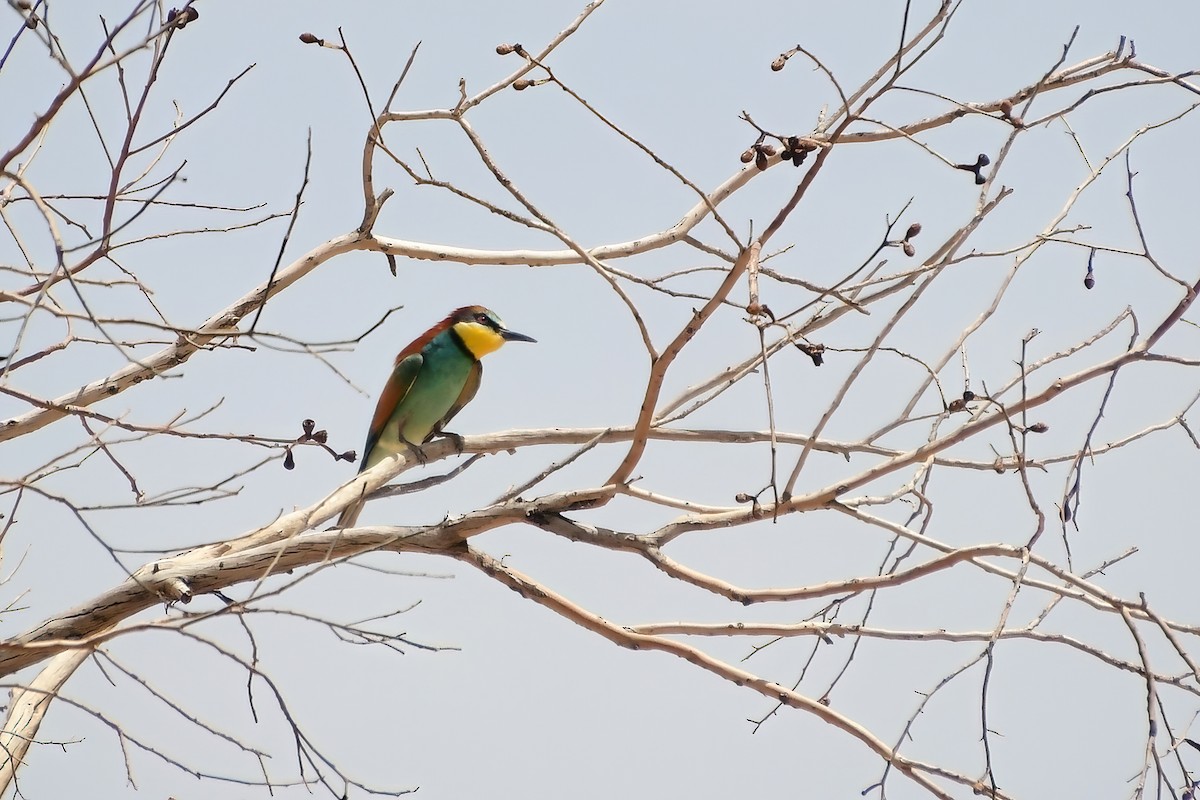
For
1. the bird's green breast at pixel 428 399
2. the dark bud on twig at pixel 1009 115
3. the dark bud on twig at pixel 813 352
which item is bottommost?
the dark bud on twig at pixel 813 352

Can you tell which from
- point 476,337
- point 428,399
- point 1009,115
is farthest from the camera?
point 476,337

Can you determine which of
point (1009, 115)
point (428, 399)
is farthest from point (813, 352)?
point (428, 399)

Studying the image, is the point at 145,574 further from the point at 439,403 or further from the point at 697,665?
the point at 439,403

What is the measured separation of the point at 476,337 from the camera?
5953 mm

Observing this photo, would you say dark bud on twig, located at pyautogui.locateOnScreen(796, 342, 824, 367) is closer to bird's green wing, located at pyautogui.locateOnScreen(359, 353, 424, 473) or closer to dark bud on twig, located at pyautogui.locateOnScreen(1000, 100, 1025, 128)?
dark bud on twig, located at pyautogui.locateOnScreen(1000, 100, 1025, 128)

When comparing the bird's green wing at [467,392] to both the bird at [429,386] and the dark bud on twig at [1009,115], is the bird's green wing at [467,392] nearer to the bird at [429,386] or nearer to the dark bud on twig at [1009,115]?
the bird at [429,386]

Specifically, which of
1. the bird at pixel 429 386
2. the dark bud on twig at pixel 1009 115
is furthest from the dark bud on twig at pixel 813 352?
the bird at pixel 429 386

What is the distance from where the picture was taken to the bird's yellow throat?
595cm

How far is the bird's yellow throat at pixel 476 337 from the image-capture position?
5945 mm

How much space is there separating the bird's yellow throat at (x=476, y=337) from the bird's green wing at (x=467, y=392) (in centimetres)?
7

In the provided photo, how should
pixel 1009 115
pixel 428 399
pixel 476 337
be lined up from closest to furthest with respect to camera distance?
pixel 1009 115
pixel 428 399
pixel 476 337

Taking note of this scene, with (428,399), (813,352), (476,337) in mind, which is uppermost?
(476,337)

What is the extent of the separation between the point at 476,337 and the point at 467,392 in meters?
0.31

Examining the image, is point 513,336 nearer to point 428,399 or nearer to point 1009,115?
point 428,399
